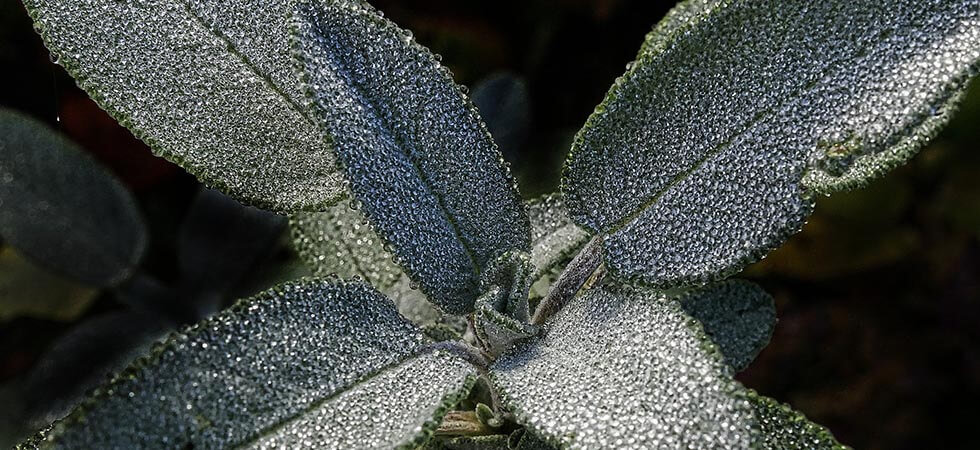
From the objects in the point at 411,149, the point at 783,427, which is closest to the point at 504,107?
the point at 411,149

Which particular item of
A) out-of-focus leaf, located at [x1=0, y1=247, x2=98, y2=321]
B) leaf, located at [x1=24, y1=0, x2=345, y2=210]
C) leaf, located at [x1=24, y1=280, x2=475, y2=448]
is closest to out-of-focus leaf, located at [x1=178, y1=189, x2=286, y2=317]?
out-of-focus leaf, located at [x1=0, y1=247, x2=98, y2=321]

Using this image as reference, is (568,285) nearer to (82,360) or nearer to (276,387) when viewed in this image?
(276,387)

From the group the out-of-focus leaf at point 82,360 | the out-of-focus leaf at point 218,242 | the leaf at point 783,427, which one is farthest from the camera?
the out-of-focus leaf at point 218,242

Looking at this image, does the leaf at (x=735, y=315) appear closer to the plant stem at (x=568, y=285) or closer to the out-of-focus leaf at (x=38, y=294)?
the plant stem at (x=568, y=285)

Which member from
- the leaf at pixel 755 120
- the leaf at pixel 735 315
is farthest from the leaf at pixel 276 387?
the leaf at pixel 735 315

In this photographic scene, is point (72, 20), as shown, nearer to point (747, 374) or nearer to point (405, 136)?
point (405, 136)

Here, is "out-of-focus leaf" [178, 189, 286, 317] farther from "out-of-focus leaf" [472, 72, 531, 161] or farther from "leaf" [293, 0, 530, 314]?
"leaf" [293, 0, 530, 314]
